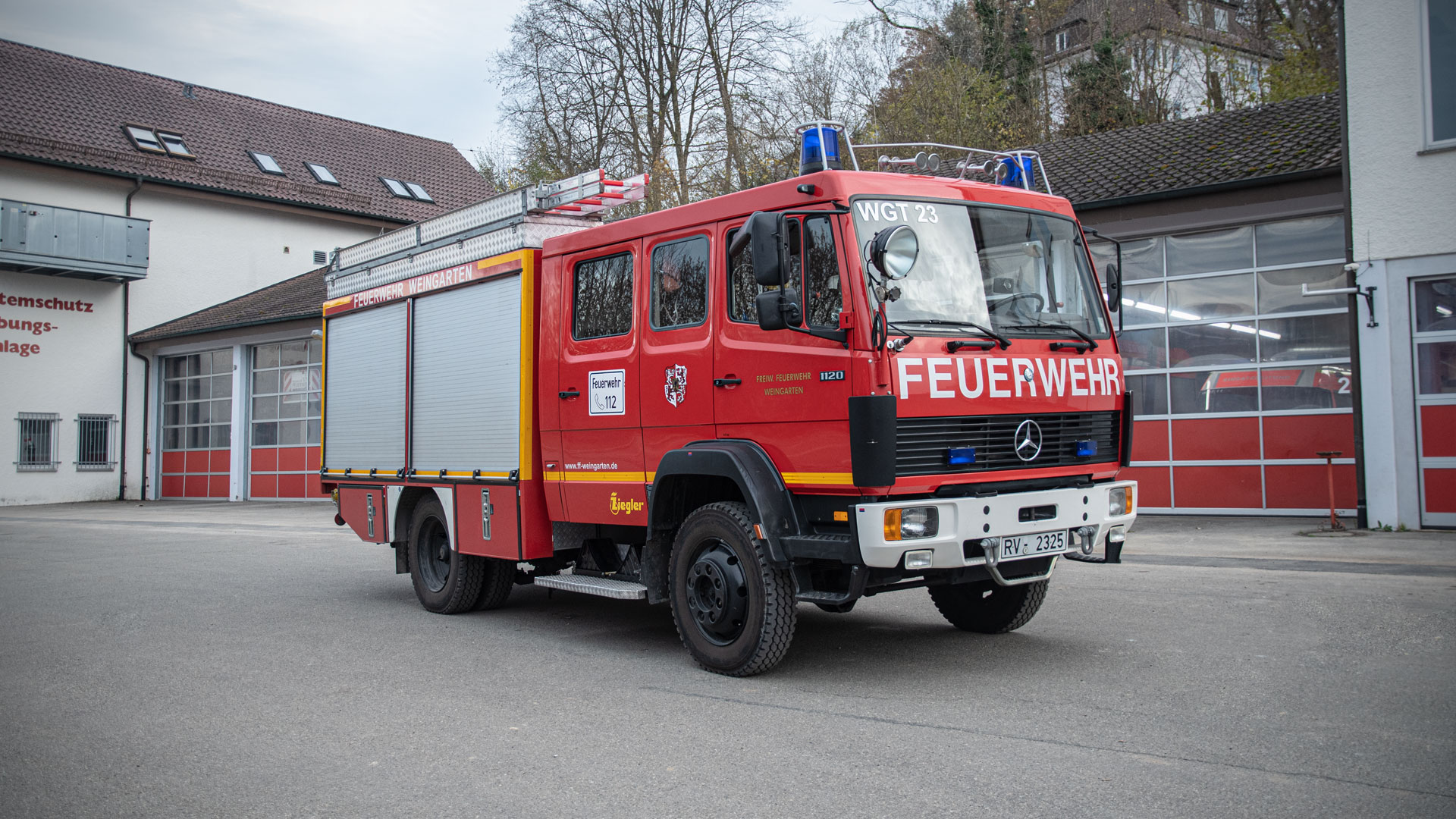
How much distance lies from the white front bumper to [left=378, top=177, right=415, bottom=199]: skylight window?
3490 cm

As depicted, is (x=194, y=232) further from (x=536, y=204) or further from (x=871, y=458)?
(x=871, y=458)

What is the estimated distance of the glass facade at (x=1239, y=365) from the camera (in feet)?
46.6

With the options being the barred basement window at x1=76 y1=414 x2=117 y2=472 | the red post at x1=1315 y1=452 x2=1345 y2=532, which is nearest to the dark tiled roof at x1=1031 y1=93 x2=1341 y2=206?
the red post at x1=1315 y1=452 x2=1345 y2=532

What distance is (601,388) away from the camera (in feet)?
23.6

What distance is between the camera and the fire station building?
93.6 ft

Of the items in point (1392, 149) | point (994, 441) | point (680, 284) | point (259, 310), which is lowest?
point (994, 441)

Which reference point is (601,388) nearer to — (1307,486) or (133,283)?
(1307,486)

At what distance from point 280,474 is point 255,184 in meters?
10.2

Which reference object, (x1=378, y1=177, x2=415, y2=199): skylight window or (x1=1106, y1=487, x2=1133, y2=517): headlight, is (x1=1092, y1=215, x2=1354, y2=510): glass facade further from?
(x1=378, y1=177, x2=415, y2=199): skylight window

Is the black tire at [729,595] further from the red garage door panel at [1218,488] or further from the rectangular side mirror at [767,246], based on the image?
the red garage door panel at [1218,488]

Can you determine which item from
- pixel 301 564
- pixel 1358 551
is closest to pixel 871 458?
→ pixel 1358 551

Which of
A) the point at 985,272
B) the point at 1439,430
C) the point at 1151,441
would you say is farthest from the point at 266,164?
the point at 985,272

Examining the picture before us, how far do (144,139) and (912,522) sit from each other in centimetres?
3310

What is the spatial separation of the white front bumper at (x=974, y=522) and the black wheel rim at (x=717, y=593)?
2.77ft
